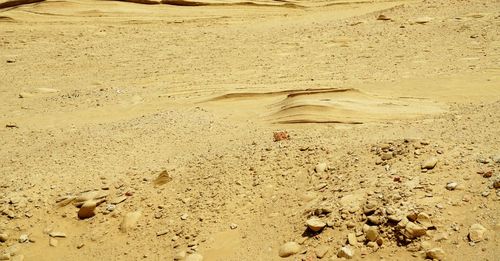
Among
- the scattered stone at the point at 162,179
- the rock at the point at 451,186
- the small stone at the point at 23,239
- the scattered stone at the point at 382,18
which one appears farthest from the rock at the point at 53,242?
the scattered stone at the point at 382,18

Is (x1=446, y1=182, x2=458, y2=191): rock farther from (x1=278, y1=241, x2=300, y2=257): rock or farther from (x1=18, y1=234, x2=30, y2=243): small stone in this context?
(x1=18, y1=234, x2=30, y2=243): small stone

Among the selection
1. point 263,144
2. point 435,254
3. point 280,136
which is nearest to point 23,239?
point 263,144

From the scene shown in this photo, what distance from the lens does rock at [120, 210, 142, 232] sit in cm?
430

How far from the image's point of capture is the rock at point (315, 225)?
3666mm

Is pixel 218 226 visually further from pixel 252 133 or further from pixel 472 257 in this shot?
pixel 472 257

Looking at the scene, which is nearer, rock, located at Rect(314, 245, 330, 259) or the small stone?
rock, located at Rect(314, 245, 330, 259)

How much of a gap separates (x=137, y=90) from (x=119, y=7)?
4.26 metres

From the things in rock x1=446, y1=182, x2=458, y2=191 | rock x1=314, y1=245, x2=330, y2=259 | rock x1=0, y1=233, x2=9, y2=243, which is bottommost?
rock x1=0, y1=233, x2=9, y2=243

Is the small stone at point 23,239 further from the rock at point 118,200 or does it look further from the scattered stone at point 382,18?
the scattered stone at point 382,18

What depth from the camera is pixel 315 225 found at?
3670mm

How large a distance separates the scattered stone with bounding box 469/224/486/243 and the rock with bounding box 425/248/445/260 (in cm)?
19

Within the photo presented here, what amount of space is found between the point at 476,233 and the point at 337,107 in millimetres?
2367

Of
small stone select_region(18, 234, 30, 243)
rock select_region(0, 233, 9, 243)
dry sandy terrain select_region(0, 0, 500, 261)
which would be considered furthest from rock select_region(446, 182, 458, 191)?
rock select_region(0, 233, 9, 243)

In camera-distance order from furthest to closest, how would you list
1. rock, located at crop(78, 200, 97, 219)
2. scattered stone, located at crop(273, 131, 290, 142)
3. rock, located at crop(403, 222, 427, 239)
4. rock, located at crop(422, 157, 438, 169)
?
scattered stone, located at crop(273, 131, 290, 142) → rock, located at crop(78, 200, 97, 219) → rock, located at crop(422, 157, 438, 169) → rock, located at crop(403, 222, 427, 239)
